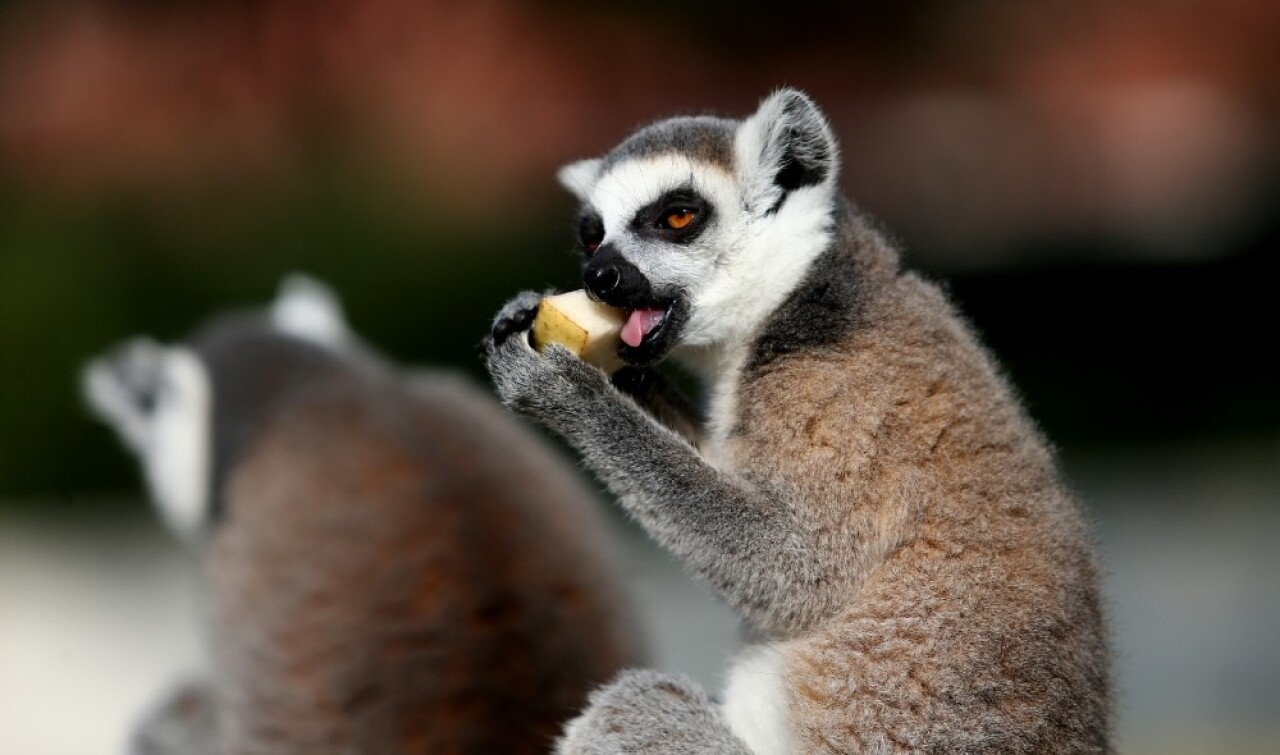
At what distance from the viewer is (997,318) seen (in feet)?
36.0

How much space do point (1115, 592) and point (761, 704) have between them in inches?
202

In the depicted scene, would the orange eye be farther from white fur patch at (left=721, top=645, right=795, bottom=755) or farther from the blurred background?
the blurred background

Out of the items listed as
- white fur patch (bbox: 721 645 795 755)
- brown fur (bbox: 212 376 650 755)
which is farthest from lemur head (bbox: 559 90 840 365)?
brown fur (bbox: 212 376 650 755)

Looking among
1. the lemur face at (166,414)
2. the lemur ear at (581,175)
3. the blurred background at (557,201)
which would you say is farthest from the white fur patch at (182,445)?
the blurred background at (557,201)

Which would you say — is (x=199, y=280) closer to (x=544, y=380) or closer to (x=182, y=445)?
(x=182, y=445)

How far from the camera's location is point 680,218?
145 inches

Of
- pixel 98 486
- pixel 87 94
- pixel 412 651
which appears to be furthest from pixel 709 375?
pixel 87 94

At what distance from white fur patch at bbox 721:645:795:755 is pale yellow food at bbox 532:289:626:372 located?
874 mm

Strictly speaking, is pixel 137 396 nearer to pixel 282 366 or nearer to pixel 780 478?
pixel 282 366

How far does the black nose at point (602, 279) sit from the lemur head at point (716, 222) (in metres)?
0.04

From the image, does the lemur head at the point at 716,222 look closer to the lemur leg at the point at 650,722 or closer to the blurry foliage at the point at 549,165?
the lemur leg at the point at 650,722

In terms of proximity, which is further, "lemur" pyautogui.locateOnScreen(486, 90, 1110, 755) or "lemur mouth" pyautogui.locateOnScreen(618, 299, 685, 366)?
"lemur mouth" pyautogui.locateOnScreen(618, 299, 685, 366)

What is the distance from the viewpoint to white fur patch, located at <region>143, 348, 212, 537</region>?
19.8ft

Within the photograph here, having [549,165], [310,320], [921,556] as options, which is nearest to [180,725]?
[310,320]
